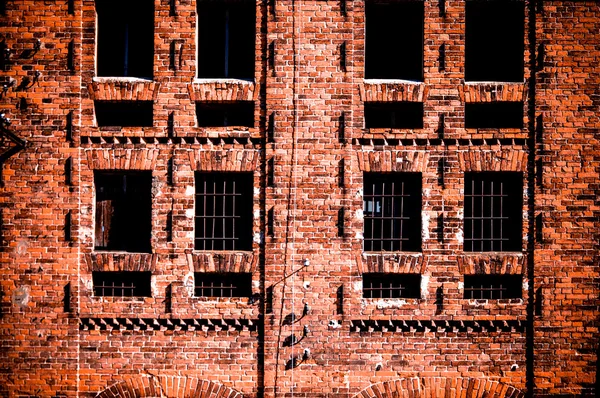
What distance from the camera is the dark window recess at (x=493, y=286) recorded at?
30.3ft

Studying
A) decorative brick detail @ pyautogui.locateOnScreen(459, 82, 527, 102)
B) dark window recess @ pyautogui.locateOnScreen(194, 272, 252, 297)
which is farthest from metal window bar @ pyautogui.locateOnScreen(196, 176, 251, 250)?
decorative brick detail @ pyautogui.locateOnScreen(459, 82, 527, 102)

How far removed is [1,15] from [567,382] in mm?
12293

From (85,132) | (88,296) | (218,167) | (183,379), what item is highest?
(85,132)

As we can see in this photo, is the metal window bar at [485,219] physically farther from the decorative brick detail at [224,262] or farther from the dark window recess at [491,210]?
the decorative brick detail at [224,262]

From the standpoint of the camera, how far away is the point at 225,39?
960 centimetres

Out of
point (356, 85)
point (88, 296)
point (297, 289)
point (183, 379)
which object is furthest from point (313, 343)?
point (356, 85)

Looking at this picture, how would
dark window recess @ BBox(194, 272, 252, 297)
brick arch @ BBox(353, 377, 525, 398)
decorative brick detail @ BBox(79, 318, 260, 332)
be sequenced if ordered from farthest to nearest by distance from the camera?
dark window recess @ BBox(194, 272, 252, 297), decorative brick detail @ BBox(79, 318, 260, 332), brick arch @ BBox(353, 377, 525, 398)

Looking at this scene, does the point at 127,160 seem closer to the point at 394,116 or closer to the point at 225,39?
the point at 225,39

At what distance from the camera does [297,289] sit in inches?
359

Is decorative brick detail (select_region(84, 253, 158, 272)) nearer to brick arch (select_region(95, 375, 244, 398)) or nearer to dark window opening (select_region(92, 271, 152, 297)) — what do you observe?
dark window opening (select_region(92, 271, 152, 297))

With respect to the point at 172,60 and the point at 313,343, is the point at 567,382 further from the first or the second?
the point at 172,60

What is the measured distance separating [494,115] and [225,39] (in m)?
5.26

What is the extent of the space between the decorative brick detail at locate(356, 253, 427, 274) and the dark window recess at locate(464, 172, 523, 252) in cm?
106

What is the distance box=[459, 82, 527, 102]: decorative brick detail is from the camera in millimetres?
9227
